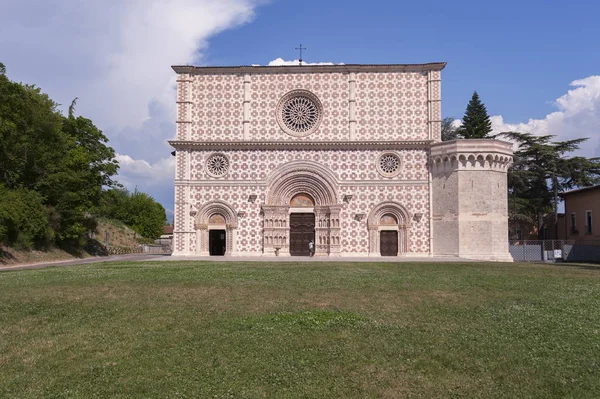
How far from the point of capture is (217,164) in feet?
114

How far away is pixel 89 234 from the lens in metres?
42.2

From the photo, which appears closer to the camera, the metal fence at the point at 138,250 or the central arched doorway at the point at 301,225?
the central arched doorway at the point at 301,225

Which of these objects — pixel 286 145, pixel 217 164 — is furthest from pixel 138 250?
pixel 286 145

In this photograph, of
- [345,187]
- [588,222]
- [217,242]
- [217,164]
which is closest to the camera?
[345,187]

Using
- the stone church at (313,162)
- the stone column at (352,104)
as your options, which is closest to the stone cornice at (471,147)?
the stone church at (313,162)

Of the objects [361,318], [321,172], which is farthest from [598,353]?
[321,172]

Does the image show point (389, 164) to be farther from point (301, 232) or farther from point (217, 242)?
point (217, 242)

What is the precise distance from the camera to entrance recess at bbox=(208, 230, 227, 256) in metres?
35.3

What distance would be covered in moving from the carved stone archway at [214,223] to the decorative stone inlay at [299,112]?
24.1ft

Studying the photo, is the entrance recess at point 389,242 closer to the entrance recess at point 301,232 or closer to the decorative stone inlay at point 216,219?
the entrance recess at point 301,232

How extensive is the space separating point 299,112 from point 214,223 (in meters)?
10.2

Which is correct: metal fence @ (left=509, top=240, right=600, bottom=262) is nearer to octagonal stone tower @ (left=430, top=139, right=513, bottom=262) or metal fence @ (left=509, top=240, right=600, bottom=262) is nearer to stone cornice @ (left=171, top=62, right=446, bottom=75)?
octagonal stone tower @ (left=430, top=139, right=513, bottom=262)

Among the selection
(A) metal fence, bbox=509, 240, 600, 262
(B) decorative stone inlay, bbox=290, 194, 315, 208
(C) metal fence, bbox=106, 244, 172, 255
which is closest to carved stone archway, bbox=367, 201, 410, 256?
(B) decorative stone inlay, bbox=290, 194, 315, 208

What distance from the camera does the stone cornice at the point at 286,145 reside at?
113 feet
